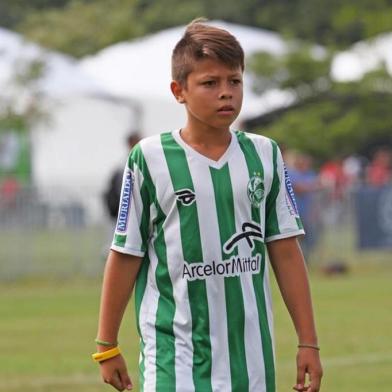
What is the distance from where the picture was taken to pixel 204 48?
587cm

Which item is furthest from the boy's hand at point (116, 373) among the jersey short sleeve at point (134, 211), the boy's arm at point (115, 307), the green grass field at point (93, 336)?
the green grass field at point (93, 336)

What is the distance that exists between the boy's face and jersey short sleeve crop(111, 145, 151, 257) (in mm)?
299

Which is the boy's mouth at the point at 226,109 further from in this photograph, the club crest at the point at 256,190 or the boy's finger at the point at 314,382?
the boy's finger at the point at 314,382

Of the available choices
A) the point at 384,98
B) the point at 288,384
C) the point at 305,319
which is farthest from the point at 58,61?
the point at 305,319

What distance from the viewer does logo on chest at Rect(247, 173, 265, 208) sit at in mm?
5961

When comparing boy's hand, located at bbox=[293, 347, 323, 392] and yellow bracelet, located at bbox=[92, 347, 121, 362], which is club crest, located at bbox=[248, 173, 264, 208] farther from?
yellow bracelet, located at bbox=[92, 347, 121, 362]

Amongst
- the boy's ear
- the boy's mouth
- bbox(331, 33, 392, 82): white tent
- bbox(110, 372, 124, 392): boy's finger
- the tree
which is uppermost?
bbox(331, 33, 392, 82): white tent

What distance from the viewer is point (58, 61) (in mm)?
29688

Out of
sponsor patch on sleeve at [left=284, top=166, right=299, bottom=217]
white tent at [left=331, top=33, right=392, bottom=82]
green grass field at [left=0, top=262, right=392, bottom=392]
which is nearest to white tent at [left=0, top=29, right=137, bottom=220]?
white tent at [left=331, top=33, right=392, bottom=82]

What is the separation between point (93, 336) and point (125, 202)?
31.3ft

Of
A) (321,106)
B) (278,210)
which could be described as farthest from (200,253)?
(321,106)

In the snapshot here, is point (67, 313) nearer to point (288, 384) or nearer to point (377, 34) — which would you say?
point (288, 384)

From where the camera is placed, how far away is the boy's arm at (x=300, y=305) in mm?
6059

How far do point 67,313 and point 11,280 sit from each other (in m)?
5.76
